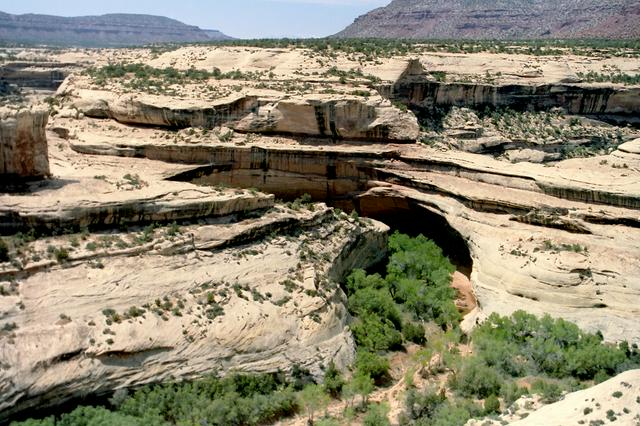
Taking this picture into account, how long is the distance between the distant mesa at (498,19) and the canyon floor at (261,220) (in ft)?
313

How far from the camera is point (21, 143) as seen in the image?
23.9 meters

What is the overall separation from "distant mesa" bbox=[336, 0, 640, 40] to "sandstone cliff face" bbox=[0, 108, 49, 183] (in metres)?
116

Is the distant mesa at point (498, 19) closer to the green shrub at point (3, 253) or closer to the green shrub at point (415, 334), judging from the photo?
the green shrub at point (415, 334)

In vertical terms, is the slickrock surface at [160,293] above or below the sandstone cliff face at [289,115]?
below

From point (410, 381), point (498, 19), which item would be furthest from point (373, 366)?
point (498, 19)

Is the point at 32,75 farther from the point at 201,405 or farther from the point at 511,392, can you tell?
the point at 511,392

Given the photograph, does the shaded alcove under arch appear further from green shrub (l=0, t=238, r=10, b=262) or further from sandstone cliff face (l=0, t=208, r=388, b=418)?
green shrub (l=0, t=238, r=10, b=262)

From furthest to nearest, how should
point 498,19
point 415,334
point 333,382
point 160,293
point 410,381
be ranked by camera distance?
point 498,19, point 415,334, point 160,293, point 410,381, point 333,382

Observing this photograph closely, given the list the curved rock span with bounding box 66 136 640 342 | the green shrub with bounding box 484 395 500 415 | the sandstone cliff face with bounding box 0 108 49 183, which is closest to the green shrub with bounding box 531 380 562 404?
the green shrub with bounding box 484 395 500 415

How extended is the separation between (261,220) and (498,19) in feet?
455

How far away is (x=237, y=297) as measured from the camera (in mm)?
23328

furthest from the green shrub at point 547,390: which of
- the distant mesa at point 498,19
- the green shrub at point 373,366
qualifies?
the distant mesa at point 498,19

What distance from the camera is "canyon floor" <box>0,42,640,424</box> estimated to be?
20438mm

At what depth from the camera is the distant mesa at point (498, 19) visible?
128m
